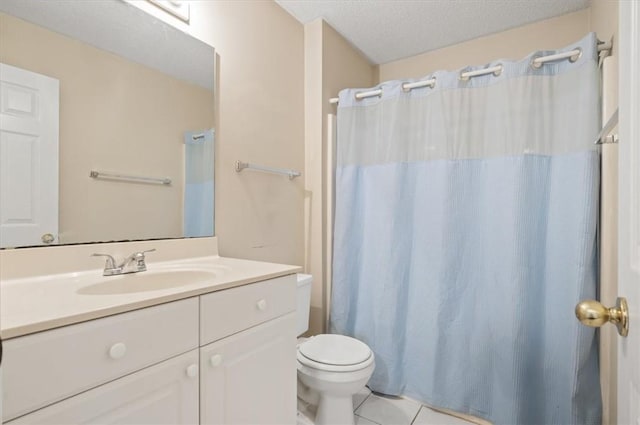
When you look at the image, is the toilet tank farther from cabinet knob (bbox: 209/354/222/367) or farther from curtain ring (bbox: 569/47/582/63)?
curtain ring (bbox: 569/47/582/63)

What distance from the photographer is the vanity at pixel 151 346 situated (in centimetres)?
61

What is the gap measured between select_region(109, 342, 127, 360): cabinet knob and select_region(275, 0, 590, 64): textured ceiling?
1996 mm

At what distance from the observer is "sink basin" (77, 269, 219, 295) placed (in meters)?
1.00

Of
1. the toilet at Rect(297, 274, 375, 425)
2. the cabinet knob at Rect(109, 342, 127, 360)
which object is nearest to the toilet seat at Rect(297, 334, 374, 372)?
the toilet at Rect(297, 274, 375, 425)

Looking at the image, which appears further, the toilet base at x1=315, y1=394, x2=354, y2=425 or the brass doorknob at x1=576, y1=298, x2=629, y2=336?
the toilet base at x1=315, y1=394, x2=354, y2=425

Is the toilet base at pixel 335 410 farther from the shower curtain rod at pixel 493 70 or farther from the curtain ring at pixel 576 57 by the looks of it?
the curtain ring at pixel 576 57

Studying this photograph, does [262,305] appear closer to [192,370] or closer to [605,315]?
[192,370]

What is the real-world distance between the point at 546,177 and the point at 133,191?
6.31ft

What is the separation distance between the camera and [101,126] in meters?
1.16

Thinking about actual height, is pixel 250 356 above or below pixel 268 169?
below

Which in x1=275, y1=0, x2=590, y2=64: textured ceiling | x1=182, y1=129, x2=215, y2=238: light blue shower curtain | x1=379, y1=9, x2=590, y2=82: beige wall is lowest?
x1=182, y1=129, x2=215, y2=238: light blue shower curtain

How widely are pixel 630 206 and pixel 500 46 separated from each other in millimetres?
2133

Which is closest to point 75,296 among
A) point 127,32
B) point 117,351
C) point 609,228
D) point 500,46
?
point 117,351

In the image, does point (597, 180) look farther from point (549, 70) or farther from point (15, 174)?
point (15, 174)
